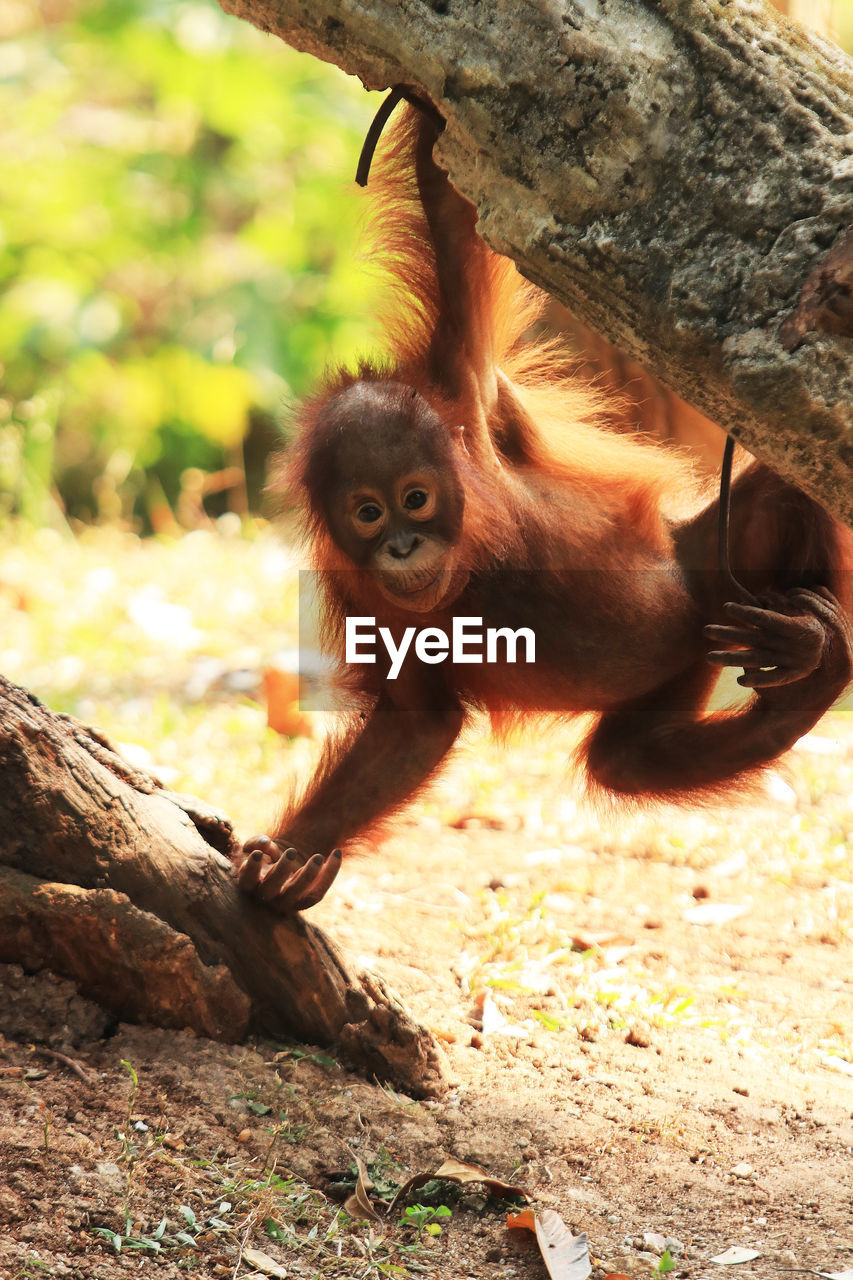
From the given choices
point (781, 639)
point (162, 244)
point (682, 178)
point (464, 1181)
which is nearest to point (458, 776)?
point (781, 639)

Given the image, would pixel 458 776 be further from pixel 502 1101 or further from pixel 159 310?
pixel 159 310

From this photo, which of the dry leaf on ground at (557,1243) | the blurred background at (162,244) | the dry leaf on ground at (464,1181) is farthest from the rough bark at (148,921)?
the blurred background at (162,244)

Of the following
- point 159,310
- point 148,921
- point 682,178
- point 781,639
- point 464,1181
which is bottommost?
point 159,310

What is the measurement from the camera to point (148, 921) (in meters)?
2.46

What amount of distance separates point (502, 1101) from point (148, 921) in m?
0.82

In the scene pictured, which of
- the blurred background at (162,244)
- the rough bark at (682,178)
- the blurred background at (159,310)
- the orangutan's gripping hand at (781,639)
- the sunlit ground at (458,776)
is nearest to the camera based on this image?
the rough bark at (682,178)

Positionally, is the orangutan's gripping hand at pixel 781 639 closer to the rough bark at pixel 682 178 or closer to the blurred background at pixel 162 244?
the rough bark at pixel 682 178

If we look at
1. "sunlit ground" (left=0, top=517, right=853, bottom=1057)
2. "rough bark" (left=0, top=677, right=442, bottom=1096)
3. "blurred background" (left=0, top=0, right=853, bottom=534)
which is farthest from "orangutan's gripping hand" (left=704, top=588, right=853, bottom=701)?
"blurred background" (left=0, top=0, right=853, bottom=534)

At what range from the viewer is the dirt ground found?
2.09 m

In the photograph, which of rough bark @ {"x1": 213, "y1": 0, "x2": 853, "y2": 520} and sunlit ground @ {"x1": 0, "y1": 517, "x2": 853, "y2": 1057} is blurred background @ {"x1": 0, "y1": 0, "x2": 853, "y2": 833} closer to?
sunlit ground @ {"x1": 0, "y1": 517, "x2": 853, "y2": 1057}

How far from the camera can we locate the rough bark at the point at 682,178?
1.91m

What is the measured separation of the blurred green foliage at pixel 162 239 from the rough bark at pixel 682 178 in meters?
5.68

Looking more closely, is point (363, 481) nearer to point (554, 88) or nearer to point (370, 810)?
point (370, 810)

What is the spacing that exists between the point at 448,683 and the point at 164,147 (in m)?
6.88
